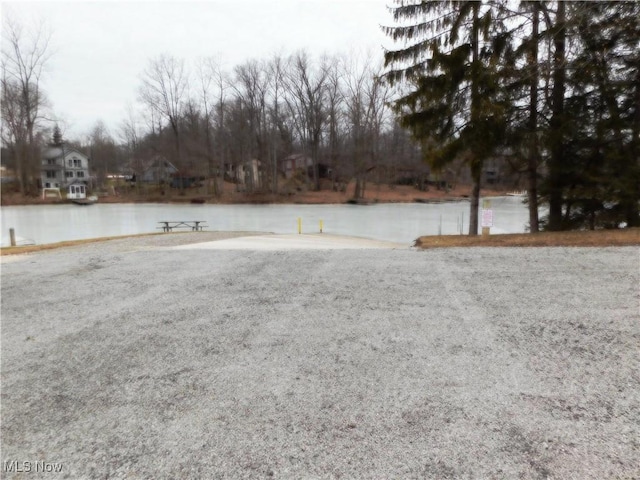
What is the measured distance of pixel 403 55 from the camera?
39.8 feet

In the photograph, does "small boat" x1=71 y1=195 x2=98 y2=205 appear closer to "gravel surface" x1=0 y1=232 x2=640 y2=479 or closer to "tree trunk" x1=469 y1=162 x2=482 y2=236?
"tree trunk" x1=469 y1=162 x2=482 y2=236

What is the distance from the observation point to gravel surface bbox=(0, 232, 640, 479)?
6.80ft

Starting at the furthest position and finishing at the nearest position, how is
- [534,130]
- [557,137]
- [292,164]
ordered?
[292,164] → [534,130] → [557,137]

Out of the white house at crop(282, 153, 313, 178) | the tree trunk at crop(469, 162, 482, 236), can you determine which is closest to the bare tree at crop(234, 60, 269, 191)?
the white house at crop(282, 153, 313, 178)

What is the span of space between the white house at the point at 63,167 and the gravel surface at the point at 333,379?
67.6 meters

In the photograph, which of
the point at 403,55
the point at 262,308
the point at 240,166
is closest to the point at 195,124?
the point at 240,166

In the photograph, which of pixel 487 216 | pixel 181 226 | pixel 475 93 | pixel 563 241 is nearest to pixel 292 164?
pixel 181 226

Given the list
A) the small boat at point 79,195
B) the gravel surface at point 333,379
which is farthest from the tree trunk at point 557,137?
the small boat at point 79,195

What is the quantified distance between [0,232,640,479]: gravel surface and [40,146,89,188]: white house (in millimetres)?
67640

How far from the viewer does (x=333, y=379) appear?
114 inches

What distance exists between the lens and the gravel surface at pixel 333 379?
81.6 inches

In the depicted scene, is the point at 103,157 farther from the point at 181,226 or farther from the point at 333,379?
the point at 333,379

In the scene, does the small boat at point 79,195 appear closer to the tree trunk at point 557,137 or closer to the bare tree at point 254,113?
the bare tree at point 254,113

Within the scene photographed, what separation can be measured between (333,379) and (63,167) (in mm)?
76680
